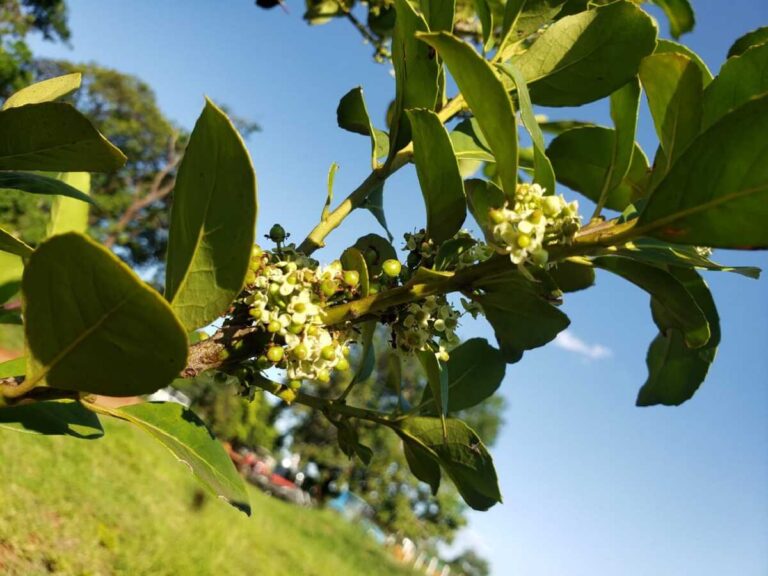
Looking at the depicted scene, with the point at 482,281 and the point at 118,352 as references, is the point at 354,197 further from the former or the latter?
the point at 118,352

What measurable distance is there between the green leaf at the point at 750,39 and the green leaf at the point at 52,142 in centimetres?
76

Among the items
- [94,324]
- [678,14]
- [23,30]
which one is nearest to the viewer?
[94,324]

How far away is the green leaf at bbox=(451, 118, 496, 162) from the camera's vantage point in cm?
96

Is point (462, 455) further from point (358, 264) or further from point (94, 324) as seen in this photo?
point (94, 324)

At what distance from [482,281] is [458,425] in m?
0.24

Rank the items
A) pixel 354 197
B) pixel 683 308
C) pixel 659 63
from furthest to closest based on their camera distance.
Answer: pixel 354 197, pixel 683 308, pixel 659 63

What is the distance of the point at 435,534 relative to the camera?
21781 mm

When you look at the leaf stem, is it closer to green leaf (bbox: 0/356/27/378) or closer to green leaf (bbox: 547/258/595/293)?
green leaf (bbox: 547/258/595/293)

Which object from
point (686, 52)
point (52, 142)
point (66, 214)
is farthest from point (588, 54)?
point (66, 214)

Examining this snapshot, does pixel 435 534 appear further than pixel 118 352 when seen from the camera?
Yes

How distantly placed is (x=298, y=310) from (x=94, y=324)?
0.21 m

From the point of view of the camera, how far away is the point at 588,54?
0.83 m

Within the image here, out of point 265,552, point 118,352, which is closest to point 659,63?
point 118,352

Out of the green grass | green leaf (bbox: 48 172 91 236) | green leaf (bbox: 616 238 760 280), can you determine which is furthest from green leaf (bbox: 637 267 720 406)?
the green grass
